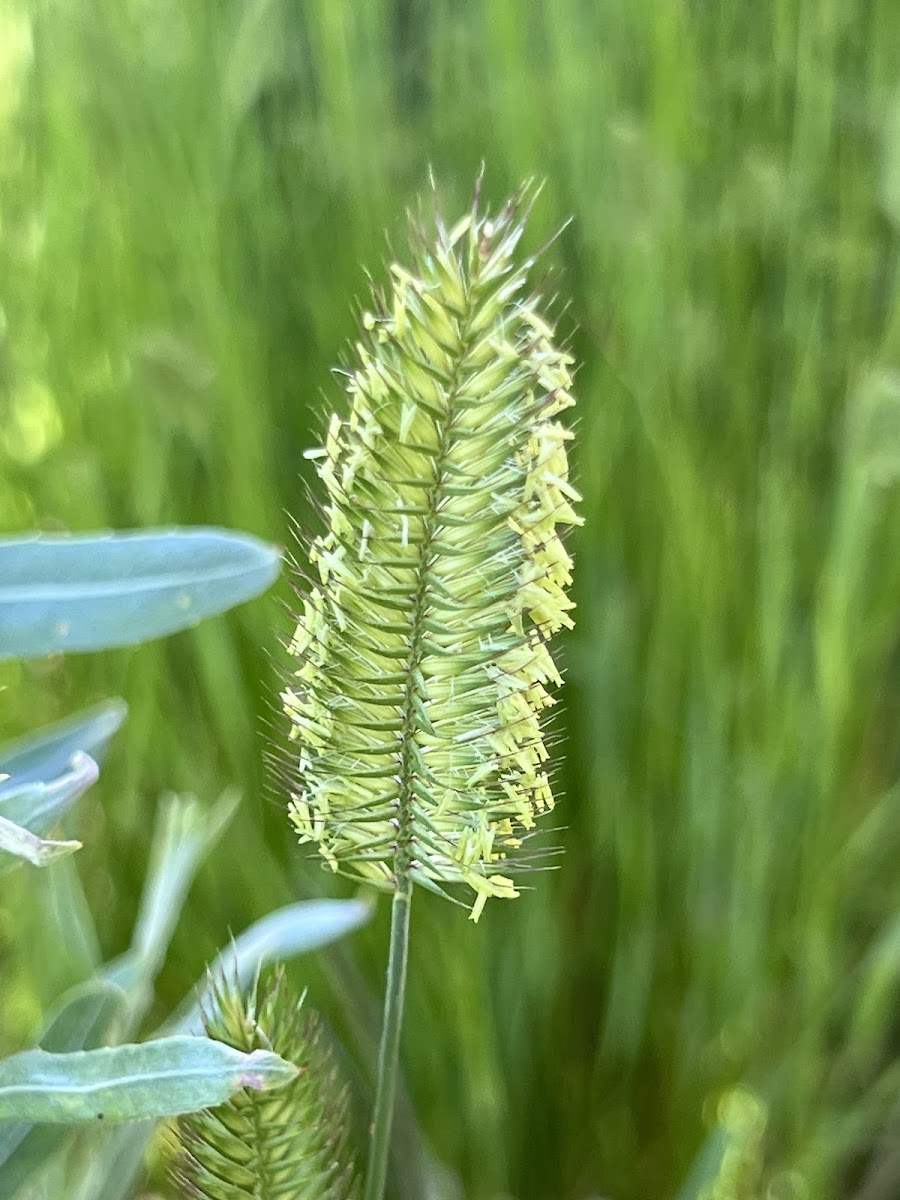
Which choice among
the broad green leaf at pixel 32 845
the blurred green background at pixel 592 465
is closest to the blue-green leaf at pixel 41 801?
the broad green leaf at pixel 32 845

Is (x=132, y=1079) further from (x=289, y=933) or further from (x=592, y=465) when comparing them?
(x=592, y=465)

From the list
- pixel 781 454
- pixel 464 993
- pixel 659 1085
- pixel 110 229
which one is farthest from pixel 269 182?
pixel 659 1085

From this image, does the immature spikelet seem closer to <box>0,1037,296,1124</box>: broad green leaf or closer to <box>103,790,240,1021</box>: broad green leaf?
<box>0,1037,296,1124</box>: broad green leaf

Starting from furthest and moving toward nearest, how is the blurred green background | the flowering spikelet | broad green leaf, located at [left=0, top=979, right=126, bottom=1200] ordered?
the blurred green background < broad green leaf, located at [left=0, top=979, right=126, bottom=1200] < the flowering spikelet

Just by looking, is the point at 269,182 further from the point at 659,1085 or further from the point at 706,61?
the point at 659,1085

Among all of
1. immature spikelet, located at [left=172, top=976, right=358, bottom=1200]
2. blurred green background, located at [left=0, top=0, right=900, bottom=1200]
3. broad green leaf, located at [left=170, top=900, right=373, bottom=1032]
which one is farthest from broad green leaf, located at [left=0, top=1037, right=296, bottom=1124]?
blurred green background, located at [left=0, top=0, right=900, bottom=1200]

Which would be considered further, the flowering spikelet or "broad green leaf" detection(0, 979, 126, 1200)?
"broad green leaf" detection(0, 979, 126, 1200)
